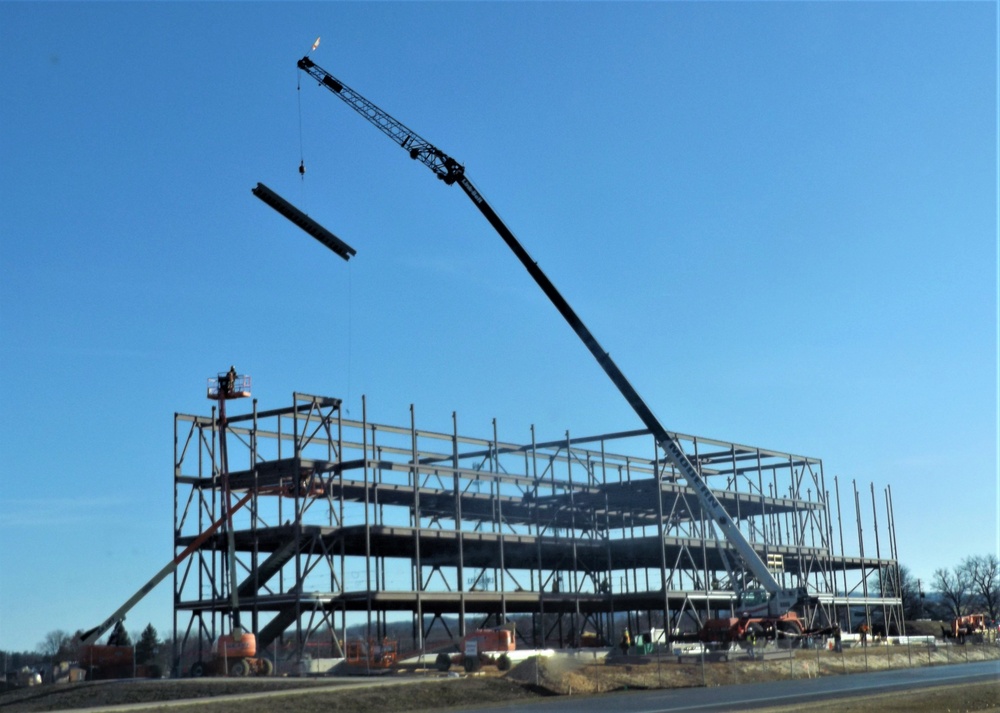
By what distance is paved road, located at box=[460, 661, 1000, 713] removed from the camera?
101ft

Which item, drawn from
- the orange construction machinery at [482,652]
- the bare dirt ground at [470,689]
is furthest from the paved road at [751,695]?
the orange construction machinery at [482,652]

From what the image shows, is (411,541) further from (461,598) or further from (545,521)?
(545,521)

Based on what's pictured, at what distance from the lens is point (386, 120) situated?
5631 centimetres

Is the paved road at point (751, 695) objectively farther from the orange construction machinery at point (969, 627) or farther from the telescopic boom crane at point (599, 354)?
the orange construction machinery at point (969, 627)

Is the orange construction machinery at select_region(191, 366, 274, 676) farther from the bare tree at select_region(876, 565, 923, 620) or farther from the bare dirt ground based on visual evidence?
the bare tree at select_region(876, 565, 923, 620)

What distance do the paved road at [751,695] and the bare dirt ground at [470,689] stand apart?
5.69 ft

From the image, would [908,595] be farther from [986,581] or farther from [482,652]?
[482,652]

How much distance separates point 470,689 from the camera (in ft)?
125

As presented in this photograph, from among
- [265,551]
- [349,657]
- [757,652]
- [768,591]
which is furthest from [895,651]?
[265,551]

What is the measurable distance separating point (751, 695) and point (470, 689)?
901 cm

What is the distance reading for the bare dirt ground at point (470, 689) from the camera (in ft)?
107

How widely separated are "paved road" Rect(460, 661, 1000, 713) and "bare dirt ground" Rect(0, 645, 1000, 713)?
1733 millimetres

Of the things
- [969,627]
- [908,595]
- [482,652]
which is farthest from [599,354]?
[908,595]

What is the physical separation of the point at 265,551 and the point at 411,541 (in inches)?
304
